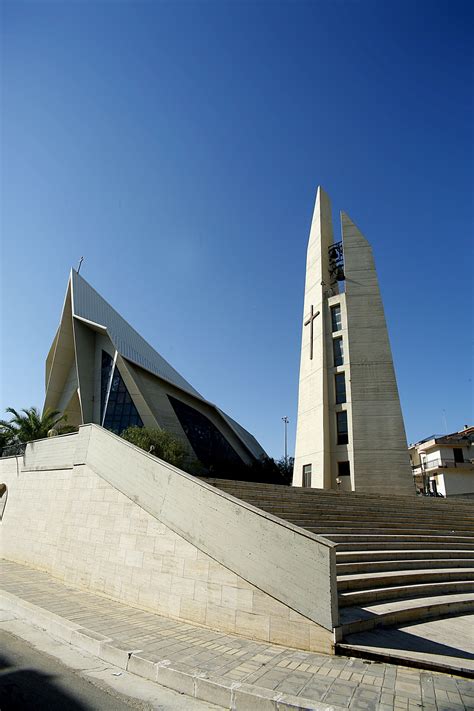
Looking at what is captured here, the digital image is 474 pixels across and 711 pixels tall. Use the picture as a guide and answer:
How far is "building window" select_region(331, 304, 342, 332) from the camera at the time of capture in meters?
19.9

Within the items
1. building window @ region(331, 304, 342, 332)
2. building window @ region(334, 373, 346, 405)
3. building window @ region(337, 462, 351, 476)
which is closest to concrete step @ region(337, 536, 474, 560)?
building window @ region(337, 462, 351, 476)

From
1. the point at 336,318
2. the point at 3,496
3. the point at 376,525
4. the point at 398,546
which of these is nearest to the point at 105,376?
the point at 3,496

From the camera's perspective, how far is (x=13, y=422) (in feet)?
65.7

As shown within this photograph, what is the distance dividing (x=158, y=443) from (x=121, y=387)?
9333 mm

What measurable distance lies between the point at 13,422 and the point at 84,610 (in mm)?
15931

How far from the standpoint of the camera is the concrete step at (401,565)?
266 inches

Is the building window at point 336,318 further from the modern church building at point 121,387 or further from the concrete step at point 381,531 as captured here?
the modern church building at point 121,387

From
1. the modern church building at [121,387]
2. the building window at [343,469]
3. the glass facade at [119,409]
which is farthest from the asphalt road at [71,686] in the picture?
the glass facade at [119,409]

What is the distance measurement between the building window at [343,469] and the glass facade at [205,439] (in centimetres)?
1034

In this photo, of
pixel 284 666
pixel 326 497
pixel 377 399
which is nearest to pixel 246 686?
pixel 284 666

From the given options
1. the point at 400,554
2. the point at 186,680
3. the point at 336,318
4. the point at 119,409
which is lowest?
the point at 186,680

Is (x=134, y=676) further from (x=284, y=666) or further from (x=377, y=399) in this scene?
(x=377, y=399)

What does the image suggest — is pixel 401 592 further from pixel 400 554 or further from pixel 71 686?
pixel 71 686

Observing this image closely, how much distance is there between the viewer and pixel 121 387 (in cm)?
2739
